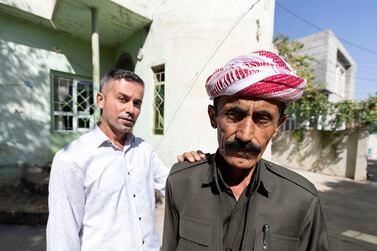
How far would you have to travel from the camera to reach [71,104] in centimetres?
632

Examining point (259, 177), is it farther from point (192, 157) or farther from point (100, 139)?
point (100, 139)

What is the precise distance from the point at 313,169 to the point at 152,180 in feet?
28.2

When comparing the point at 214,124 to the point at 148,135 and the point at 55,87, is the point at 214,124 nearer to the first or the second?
the point at 148,135

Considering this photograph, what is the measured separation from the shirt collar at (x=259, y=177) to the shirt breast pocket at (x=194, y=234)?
0.64 ft

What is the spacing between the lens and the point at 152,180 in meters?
1.72

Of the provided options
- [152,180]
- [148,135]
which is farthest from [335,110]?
[152,180]

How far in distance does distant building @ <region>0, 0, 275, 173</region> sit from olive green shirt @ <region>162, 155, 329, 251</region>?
11.9 ft

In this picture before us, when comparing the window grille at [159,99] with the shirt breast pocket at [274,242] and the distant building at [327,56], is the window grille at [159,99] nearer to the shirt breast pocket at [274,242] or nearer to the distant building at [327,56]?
the shirt breast pocket at [274,242]

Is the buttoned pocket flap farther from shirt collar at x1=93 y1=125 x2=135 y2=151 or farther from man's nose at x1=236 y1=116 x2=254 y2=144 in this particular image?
shirt collar at x1=93 y1=125 x2=135 y2=151

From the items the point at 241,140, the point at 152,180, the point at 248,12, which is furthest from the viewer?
the point at 248,12

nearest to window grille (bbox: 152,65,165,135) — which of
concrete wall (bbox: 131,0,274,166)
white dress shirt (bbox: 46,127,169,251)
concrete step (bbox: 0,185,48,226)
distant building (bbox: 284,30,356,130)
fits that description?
concrete wall (bbox: 131,0,274,166)

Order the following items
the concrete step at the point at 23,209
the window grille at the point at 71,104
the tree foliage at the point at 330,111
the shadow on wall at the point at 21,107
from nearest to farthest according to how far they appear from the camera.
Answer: the concrete step at the point at 23,209 → the shadow on wall at the point at 21,107 → the window grille at the point at 71,104 → the tree foliage at the point at 330,111

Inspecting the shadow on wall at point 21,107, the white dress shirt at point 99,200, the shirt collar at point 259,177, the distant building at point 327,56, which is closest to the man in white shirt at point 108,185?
the white dress shirt at point 99,200

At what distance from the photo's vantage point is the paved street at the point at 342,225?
3.17 meters
